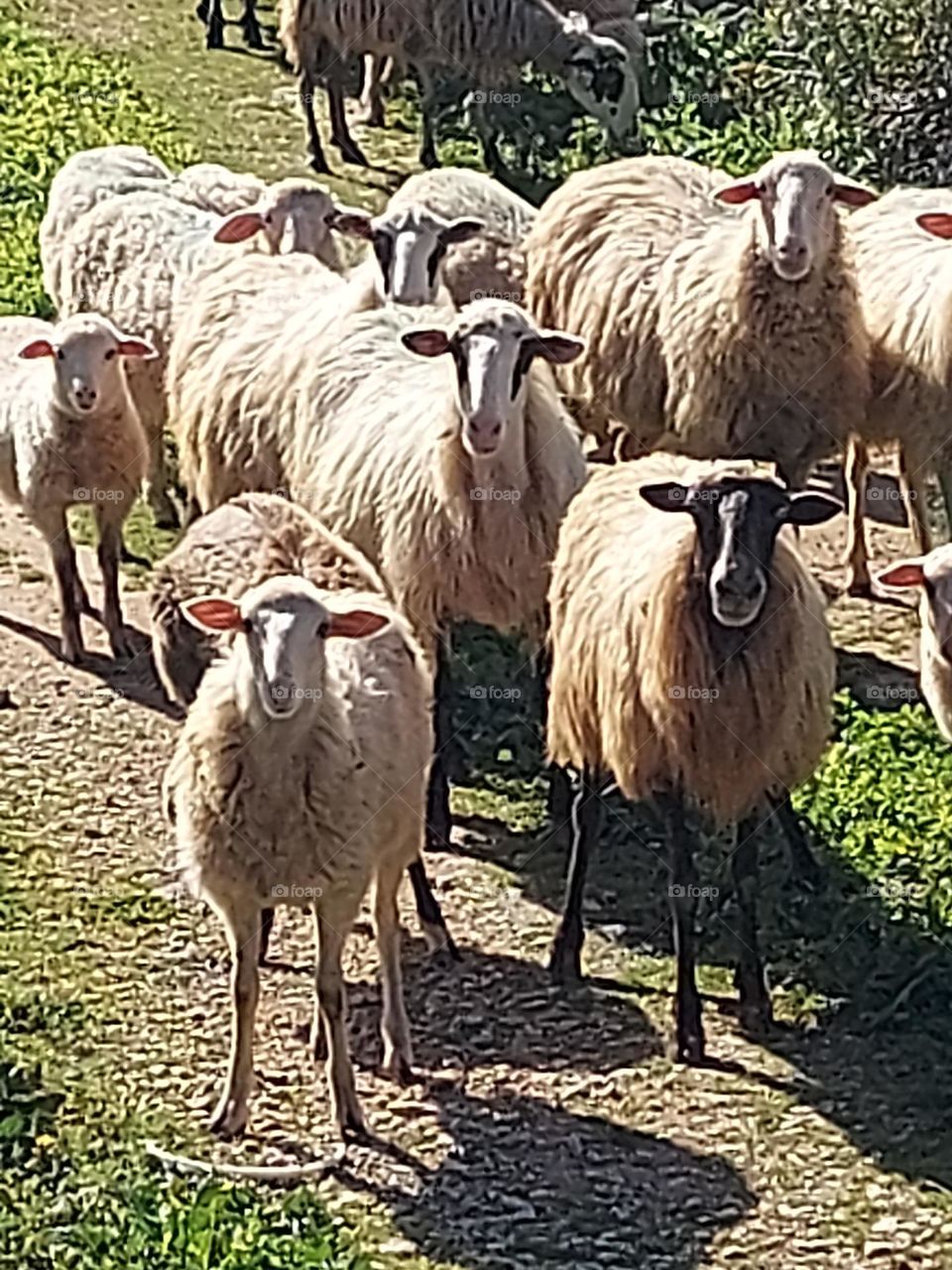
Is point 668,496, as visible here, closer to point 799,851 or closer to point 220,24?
point 799,851

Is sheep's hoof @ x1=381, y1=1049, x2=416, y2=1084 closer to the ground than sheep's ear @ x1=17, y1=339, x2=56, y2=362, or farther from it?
closer to the ground

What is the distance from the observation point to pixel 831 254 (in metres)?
9.52

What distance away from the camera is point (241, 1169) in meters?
6.79

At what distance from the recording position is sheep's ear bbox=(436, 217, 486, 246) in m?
10.1

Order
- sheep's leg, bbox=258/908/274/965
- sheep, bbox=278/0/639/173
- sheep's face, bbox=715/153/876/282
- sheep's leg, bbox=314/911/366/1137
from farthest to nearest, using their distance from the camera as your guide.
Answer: sheep, bbox=278/0/639/173 → sheep's face, bbox=715/153/876/282 → sheep's leg, bbox=258/908/274/965 → sheep's leg, bbox=314/911/366/1137

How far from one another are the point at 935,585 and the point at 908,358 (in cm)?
240

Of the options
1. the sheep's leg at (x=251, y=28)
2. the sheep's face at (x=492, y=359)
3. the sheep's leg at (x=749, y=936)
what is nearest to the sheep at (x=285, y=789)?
the sheep's leg at (x=749, y=936)

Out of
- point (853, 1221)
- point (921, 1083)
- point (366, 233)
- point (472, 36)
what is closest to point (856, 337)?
point (366, 233)

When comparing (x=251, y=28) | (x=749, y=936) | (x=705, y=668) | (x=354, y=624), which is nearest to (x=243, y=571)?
Answer: (x=354, y=624)

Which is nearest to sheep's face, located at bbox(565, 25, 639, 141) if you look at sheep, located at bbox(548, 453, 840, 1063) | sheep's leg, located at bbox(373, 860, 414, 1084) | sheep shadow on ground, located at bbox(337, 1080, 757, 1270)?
sheep, located at bbox(548, 453, 840, 1063)

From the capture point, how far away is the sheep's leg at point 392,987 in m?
7.29

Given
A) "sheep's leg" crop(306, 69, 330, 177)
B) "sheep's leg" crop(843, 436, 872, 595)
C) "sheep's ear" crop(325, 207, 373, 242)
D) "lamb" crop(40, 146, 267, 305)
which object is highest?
"sheep's ear" crop(325, 207, 373, 242)

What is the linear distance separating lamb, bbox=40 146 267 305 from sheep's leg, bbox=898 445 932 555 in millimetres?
3491

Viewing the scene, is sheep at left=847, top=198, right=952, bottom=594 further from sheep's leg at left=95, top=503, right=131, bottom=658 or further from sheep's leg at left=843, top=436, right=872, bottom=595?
sheep's leg at left=95, top=503, right=131, bottom=658
